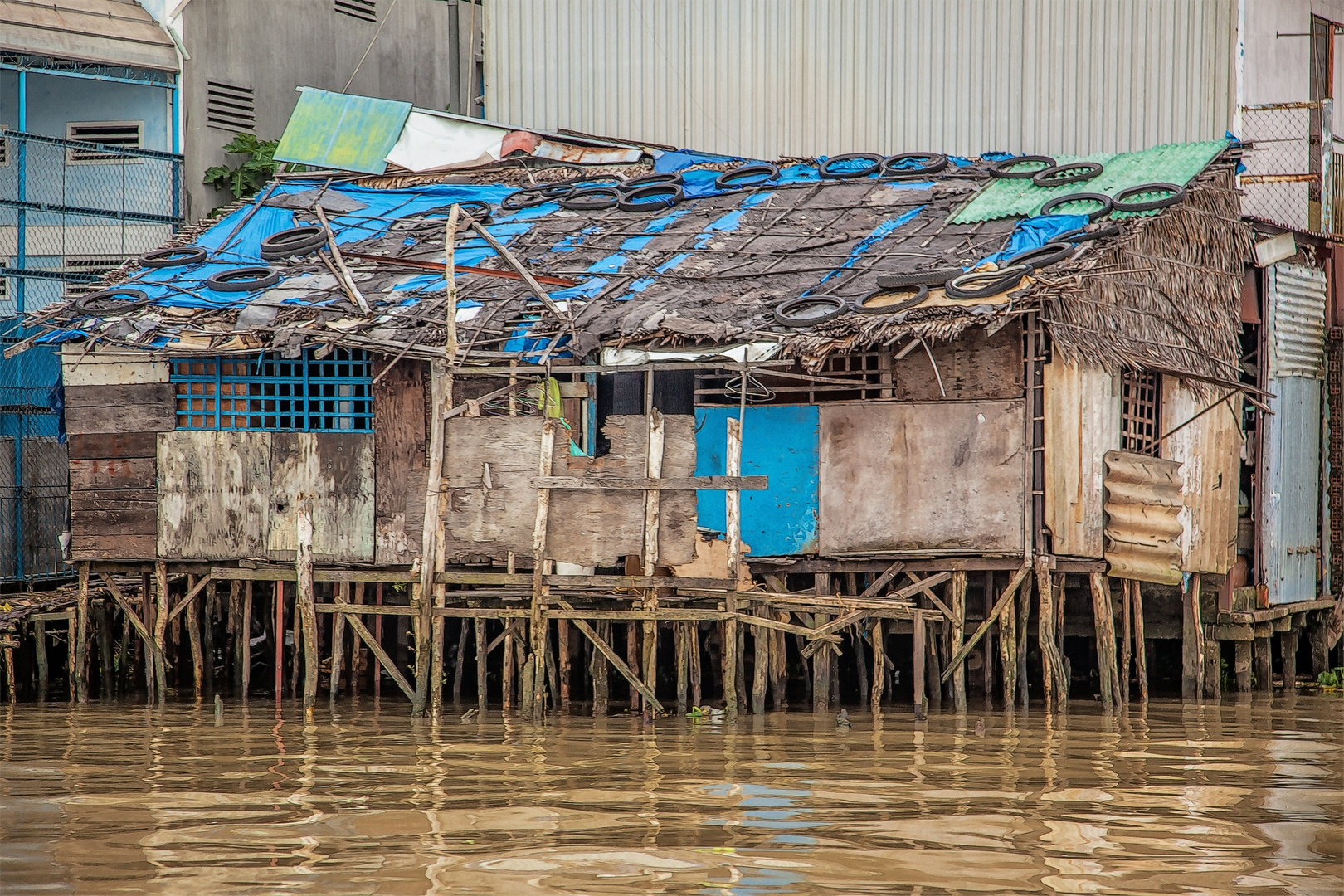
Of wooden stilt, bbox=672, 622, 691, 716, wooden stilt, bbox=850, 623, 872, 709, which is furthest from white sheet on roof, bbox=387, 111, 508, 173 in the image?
wooden stilt, bbox=672, 622, 691, 716

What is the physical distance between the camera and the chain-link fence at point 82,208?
19.7 meters

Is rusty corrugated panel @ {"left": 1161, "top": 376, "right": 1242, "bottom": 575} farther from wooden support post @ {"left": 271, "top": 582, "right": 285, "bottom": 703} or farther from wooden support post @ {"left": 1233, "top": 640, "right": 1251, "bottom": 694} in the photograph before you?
wooden support post @ {"left": 271, "top": 582, "right": 285, "bottom": 703}

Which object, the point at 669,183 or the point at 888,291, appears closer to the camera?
the point at 888,291

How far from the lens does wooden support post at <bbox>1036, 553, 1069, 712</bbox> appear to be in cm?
1335

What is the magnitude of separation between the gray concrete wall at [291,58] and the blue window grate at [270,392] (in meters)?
5.93

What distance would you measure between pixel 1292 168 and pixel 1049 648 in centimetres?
650

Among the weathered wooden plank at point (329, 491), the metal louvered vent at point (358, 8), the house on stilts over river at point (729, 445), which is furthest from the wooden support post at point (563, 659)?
the metal louvered vent at point (358, 8)

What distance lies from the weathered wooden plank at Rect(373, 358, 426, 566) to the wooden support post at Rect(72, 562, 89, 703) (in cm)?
273

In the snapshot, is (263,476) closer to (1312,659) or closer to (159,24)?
(159,24)

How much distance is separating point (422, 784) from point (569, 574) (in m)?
4.77

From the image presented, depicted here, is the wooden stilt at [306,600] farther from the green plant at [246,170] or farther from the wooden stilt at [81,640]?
the green plant at [246,170]

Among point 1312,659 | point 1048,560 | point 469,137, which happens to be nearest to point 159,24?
point 469,137

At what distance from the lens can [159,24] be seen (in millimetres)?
20391

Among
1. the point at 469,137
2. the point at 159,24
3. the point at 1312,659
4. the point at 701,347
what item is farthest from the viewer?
the point at 159,24
